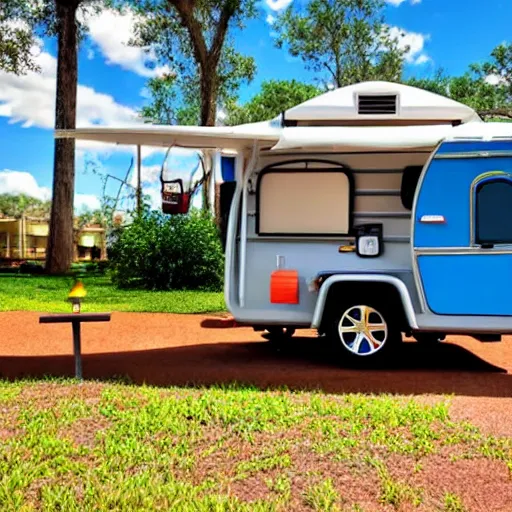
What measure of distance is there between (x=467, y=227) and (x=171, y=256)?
11359 millimetres

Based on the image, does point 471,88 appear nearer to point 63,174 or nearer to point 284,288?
point 63,174

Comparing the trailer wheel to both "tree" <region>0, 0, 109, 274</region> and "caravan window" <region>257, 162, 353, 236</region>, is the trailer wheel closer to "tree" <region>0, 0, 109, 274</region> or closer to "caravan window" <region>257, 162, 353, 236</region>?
"caravan window" <region>257, 162, 353, 236</region>

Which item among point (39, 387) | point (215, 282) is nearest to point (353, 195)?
point (39, 387)

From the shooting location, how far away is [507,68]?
92.0 ft

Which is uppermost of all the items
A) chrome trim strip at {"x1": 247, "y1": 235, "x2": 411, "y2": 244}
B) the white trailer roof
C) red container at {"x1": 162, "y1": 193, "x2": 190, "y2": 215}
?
the white trailer roof

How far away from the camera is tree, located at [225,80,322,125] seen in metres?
32.7

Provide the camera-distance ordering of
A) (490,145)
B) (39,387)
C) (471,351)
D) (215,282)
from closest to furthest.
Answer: (39,387) < (490,145) < (471,351) < (215,282)

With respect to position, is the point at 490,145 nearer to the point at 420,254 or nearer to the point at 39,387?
the point at 420,254

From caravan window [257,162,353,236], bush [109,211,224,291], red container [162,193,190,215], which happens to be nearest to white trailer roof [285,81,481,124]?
caravan window [257,162,353,236]

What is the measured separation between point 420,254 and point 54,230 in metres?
17.3

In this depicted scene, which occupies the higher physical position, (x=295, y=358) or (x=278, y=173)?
(x=278, y=173)

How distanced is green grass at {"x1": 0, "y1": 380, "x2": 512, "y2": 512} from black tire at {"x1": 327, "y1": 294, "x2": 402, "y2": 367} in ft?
4.71

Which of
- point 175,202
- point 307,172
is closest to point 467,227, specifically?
Answer: point 307,172

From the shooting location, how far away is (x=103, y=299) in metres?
15.3
